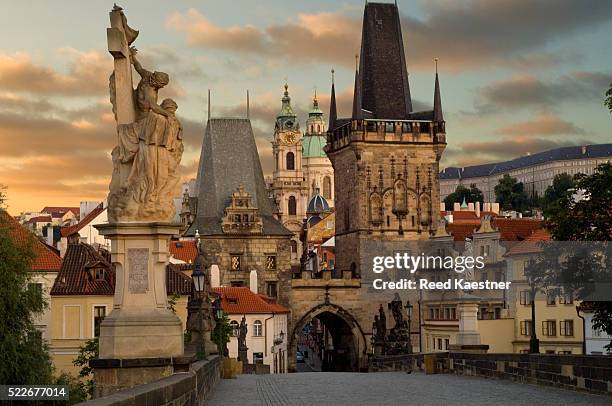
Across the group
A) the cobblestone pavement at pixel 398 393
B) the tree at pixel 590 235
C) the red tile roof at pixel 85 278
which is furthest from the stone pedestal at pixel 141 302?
the red tile roof at pixel 85 278

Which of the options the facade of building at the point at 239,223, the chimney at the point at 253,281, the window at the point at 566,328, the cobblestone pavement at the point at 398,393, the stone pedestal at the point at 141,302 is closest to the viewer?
the stone pedestal at the point at 141,302

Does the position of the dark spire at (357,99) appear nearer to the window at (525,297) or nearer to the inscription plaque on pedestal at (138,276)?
the window at (525,297)

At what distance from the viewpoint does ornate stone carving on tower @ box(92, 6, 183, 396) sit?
1705cm

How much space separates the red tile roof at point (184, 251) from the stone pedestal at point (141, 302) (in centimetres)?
6922

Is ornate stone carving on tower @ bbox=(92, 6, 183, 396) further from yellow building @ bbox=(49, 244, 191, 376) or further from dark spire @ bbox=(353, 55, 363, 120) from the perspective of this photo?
dark spire @ bbox=(353, 55, 363, 120)

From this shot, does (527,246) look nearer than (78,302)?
No

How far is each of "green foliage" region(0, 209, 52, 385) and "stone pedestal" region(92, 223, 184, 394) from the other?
62.4 ft

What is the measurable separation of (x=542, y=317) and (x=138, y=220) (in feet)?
186

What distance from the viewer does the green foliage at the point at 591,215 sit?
1303 inches

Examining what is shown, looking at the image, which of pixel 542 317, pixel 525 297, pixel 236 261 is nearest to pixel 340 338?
pixel 236 261

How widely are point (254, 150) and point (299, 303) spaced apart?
12463 millimetres

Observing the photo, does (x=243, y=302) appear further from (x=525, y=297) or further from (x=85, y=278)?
(x=85, y=278)

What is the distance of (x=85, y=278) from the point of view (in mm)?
60375

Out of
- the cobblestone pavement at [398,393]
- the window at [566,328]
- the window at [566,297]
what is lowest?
the cobblestone pavement at [398,393]
